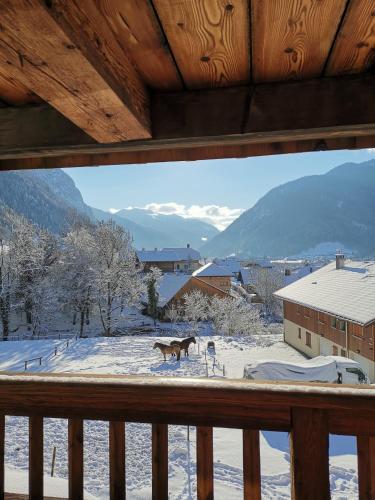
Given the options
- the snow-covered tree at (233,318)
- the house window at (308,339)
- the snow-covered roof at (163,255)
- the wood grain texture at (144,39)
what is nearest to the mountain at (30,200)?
the snow-covered roof at (163,255)

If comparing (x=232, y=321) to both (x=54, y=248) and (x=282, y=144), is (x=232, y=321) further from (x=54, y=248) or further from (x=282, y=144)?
(x=282, y=144)

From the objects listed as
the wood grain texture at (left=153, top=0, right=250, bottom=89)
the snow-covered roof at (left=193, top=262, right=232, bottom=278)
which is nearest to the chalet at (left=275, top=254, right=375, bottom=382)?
the snow-covered roof at (left=193, top=262, right=232, bottom=278)

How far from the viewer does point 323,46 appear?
4.27 ft

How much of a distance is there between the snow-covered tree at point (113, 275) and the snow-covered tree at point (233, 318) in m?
5.57

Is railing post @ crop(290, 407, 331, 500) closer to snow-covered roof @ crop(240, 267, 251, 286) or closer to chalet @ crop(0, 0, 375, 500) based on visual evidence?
chalet @ crop(0, 0, 375, 500)

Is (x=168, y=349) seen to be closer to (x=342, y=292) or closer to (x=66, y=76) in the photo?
(x=342, y=292)

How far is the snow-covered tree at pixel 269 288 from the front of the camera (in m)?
34.1

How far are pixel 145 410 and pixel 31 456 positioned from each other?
0.63 metres

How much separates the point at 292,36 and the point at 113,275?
22072mm

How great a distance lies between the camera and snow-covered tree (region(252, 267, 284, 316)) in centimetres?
3406

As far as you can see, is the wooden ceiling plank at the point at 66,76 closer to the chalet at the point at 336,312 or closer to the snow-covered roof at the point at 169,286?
the chalet at the point at 336,312

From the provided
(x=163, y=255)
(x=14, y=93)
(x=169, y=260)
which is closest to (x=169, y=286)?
(x=169, y=260)

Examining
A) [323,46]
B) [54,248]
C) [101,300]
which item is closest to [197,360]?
[101,300]

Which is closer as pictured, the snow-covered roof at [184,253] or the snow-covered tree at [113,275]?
the snow-covered tree at [113,275]
